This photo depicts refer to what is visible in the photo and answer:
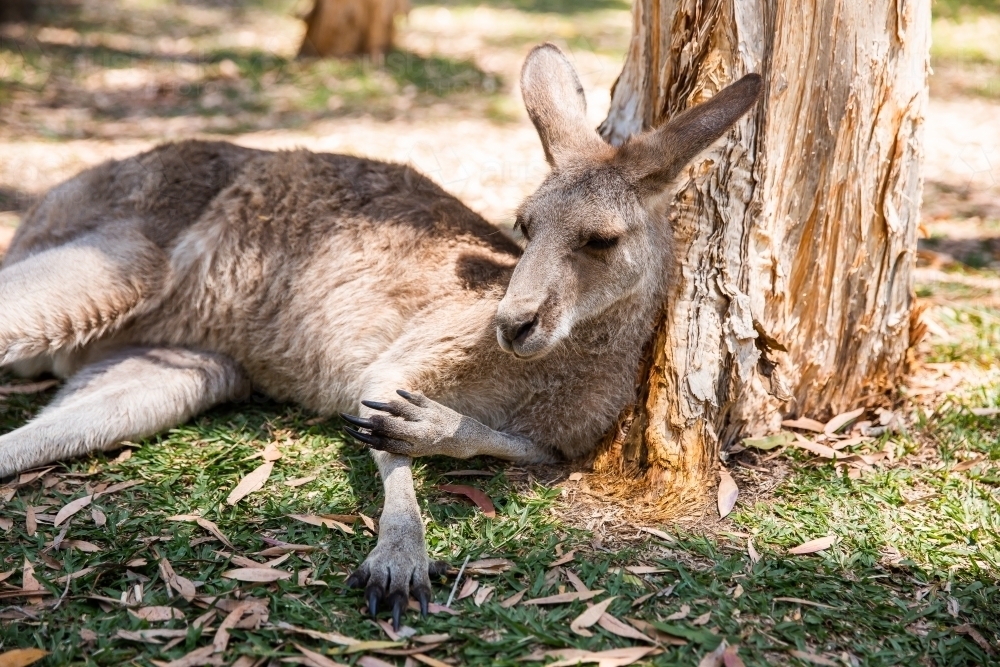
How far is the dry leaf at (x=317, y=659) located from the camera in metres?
2.80

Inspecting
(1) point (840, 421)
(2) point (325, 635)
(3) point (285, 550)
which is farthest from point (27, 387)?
(1) point (840, 421)

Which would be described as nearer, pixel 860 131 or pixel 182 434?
pixel 860 131

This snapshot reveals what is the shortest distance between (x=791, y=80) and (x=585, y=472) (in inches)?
72.9

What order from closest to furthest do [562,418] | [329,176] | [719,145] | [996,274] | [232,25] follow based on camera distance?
[719,145] → [562,418] → [329,176] → [996,274] → [232,25]

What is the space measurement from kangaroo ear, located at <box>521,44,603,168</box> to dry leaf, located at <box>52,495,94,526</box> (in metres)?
2.39

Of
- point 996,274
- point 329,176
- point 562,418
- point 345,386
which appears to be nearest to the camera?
point 562,418

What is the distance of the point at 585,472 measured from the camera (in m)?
3.96

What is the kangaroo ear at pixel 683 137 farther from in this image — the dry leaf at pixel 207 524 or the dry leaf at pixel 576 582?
the dry leaf at pixel 207 524

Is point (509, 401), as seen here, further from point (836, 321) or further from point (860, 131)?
point (860, 131)

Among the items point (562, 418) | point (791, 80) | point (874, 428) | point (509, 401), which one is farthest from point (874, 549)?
point (791, 80)

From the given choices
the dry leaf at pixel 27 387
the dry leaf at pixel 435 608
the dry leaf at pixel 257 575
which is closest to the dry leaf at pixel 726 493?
the dry leaf at pixel 435 608

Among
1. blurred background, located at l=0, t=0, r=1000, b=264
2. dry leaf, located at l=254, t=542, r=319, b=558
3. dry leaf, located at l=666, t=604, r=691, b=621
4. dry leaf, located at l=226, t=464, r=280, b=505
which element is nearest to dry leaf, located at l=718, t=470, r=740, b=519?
dry leaf, located at l=666, t=604, r=691, b=621

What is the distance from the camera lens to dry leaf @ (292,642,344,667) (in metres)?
2.80

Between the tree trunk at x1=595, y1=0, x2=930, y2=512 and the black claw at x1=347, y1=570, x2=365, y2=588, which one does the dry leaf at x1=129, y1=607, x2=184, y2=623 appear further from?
the tree trunk at x1=595, y1=0, x2=930, y2=512
